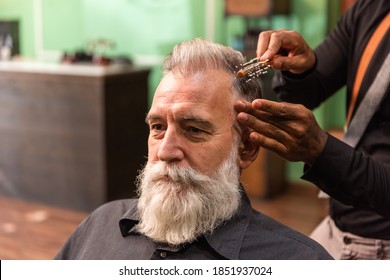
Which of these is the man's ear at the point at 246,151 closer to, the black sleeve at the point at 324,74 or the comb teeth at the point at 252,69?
the comb teeth at the point at 252,69

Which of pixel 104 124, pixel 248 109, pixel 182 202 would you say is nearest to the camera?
pixel 248 109

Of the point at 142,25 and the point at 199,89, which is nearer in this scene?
the point at 199,89

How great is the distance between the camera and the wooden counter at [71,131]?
413 cm

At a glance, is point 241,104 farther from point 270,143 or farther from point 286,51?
point 286,51

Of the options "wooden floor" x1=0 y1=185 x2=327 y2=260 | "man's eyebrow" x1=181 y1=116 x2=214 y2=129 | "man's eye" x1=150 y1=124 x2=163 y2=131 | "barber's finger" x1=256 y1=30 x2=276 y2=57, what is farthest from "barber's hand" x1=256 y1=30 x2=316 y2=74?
"wooden floor" x1=0 y1=185 x2=327 y2=260

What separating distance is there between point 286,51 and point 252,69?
227mm

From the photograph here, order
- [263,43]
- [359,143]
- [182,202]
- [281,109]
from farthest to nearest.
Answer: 1. [359,143]
2. [263,43]
3. [182,202]
4. [281,109]

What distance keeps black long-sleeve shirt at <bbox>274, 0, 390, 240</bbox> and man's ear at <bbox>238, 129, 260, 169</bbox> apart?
23 centimetres

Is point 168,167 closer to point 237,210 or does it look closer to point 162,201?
point 162,201

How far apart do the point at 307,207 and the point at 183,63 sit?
10.6ft

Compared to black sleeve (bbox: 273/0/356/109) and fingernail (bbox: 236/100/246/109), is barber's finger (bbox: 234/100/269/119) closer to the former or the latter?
fingernail (bbox: 236/100/246/109)

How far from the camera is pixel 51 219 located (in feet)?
13.8

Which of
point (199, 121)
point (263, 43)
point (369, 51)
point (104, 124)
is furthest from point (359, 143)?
point (104, 124)

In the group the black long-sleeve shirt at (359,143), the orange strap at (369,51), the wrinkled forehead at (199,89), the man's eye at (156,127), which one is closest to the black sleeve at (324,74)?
the black long-sleeve shirt at (359,143)
